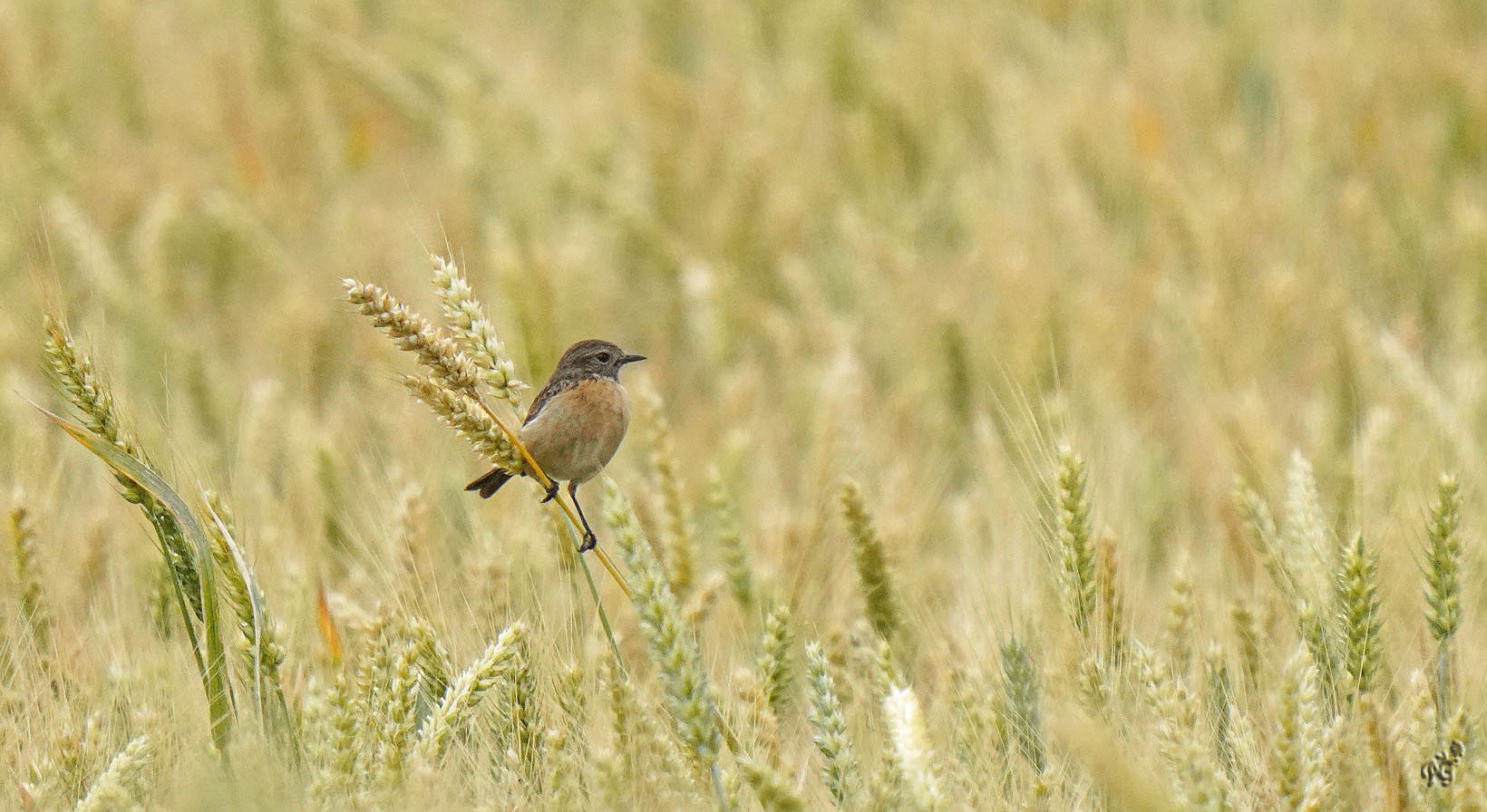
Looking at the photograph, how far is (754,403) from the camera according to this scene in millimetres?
3787

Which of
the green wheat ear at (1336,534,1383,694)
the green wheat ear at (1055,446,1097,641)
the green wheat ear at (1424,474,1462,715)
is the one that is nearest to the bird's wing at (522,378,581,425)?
the green wheat ear at (1055,446,1097,641)

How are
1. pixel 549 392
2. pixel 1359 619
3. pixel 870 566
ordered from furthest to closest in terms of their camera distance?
pixel 870 566, pixel 549 392, pixel 1359 619

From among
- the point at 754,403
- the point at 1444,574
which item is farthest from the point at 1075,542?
the point at 754,403

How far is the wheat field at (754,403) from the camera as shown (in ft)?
6.37

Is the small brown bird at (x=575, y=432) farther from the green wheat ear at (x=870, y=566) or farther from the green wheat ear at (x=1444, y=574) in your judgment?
the green wheat ear at (x=1444, y=574)

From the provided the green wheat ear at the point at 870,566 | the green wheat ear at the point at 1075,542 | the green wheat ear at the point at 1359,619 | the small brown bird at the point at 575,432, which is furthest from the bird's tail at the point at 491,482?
the green wheat ear at the point at 1359,619

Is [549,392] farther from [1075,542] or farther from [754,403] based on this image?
[754,403]

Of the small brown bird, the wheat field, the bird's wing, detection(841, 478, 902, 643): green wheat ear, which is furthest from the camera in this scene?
detection(841, 478, 902, 643): green wheat ear

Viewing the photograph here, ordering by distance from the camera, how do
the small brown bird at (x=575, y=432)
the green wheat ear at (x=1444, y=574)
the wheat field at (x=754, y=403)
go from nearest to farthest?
the wheat field at (x=754, y=403) < the green wheat ear at (x=1444, y=574) < the small brown bird at (x=575, y=432)

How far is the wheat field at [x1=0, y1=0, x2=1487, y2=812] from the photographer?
1.94 metres

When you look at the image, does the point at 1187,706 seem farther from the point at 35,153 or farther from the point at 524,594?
the point at 35,153

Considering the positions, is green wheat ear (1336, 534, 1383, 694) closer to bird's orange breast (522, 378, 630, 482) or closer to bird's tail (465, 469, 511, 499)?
bird's orange breast (522, 378, 630, 482)

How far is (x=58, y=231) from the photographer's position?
3859mm

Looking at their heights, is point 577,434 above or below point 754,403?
below
